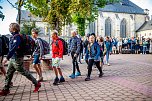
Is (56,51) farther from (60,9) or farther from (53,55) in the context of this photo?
(60,9)

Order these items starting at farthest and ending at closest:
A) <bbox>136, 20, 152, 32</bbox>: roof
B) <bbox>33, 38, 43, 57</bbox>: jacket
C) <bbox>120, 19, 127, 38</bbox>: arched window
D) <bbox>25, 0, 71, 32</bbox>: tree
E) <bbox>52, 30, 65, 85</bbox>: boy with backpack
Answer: <bbox>120, 19, 127, 38</bbox>: arched window, <bbox>136, 20, 152, 32</bbox>: roof, <bbox>25, 0, 71, 32</bbox>: tree, <bbox>33, 38, 43, 57</bbox>: jacket, <bbox>52, 30, 65, 85</bbox>: boy with backpack

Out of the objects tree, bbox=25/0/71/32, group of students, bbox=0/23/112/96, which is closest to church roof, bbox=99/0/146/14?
tree, bbox=25/0/71/32

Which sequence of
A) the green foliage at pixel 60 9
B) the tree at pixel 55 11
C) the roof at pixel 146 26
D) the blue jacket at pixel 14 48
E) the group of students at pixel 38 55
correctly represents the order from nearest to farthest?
the blue jacket at pixel 14 48 → the group of students at pixel 38 55 → the green foliage at pixel 60 9 → the tree at pixel 55 11 → the roof at pixel 146 26

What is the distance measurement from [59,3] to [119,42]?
14483mm

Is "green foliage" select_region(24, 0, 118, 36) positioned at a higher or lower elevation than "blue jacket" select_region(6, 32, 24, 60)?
higher

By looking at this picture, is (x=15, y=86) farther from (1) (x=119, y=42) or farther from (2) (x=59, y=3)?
(1) (x=119, y=42)

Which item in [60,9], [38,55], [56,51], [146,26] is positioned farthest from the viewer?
[146,26]

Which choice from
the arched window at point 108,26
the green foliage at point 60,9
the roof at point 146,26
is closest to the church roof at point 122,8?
the arched window at point 108,26

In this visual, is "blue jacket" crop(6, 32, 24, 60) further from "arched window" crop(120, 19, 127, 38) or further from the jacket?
"arched window" crop(120, 19, 127, 38)

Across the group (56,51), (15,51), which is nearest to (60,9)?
(56,51)

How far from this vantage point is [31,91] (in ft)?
22.4

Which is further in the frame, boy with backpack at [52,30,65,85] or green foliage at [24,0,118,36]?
green foliage at [24,0,118,36]

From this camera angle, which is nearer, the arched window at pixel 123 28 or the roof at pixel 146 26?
the roof at pixel 146 26

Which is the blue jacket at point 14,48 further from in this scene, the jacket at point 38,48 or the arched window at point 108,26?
the arched window at point 108,26
